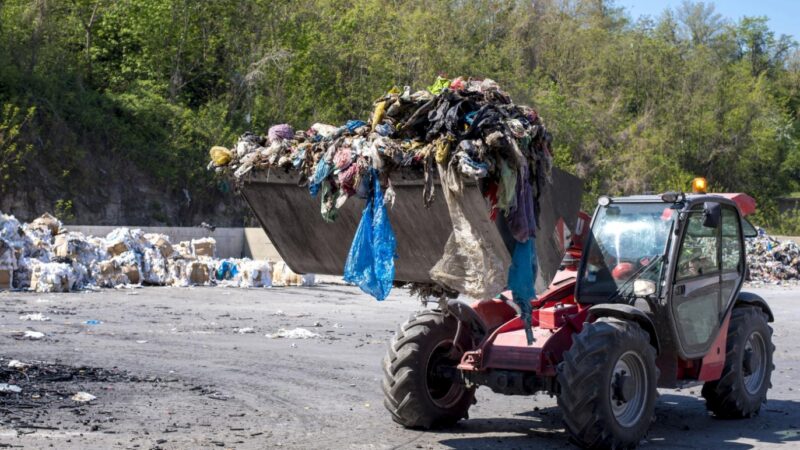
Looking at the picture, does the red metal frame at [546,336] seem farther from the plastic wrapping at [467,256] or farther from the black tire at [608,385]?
the plastic wrapping at [467,256]

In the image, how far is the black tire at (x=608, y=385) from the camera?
24.3ft

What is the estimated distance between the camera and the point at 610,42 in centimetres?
5775

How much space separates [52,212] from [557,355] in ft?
82.7

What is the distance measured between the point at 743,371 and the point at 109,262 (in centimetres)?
1574

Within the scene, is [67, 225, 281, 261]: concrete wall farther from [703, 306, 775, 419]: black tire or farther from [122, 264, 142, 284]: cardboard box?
[703, 306, 775, 419]: black tire

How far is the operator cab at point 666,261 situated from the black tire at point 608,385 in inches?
20.2

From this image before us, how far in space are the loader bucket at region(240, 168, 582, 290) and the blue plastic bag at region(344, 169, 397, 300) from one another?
0.11 metres

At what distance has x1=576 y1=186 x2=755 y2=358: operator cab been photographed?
8.36 m

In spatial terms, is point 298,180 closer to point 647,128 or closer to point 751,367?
point 751,367

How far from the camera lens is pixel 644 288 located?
8352 millimetres

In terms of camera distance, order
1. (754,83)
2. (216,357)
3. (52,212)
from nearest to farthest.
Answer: (216,357) < (52,212) < (754,83)

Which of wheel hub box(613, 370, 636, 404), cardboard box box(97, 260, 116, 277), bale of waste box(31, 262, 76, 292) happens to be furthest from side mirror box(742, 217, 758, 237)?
cardboard box box(97, 260, 116, 277)

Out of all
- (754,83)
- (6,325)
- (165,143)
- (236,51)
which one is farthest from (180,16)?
(754,83)

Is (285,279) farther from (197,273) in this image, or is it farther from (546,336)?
(546,336)
